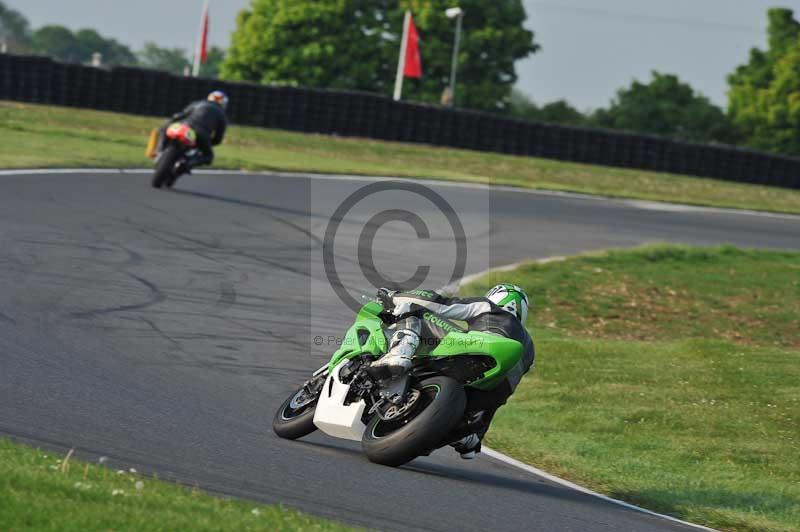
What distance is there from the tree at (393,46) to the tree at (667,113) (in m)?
5.84

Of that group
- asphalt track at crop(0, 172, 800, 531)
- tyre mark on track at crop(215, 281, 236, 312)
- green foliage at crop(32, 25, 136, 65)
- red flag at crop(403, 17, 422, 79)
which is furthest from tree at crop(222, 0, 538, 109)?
green foliage at crop(32, 25, 136, 65)

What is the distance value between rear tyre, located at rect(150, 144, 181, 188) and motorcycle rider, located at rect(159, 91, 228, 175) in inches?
4.3

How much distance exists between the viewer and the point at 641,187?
32188mm

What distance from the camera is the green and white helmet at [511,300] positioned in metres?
7.73

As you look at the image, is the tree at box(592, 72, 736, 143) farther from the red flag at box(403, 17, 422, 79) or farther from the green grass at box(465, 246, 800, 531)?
the green grass at box(465, 246, 800, 531)

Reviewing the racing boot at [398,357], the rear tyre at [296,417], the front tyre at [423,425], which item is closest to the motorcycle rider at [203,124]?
the rear tyre at [296,417]

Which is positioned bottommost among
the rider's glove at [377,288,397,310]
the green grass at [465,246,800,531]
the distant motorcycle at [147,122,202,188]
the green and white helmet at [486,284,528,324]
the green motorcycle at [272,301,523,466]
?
the green grass at [465,246,800,531]

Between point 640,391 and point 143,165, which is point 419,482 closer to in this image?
point 640,391

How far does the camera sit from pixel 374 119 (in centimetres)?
3300

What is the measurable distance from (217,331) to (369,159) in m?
20.1

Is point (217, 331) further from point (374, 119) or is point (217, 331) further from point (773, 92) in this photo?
point (773, 92)

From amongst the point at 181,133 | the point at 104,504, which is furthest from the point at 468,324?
Result: the point at 181,133

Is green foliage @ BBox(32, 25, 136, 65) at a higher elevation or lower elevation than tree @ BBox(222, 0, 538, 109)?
higher
